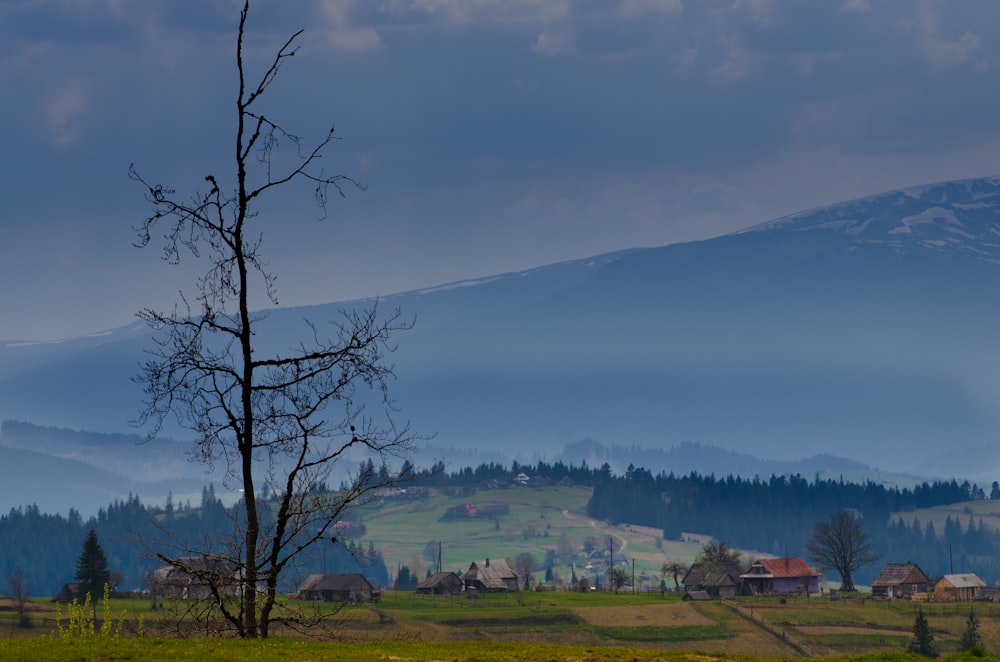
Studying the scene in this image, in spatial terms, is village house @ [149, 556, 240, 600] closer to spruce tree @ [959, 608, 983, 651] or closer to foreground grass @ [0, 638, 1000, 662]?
foreground grass @ [0, 638, 1000, 662]

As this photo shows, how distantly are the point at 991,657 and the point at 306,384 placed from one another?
1785 centimetres

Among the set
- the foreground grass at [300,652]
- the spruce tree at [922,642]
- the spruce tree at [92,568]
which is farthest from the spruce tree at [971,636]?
the foreground grass at [300,652]

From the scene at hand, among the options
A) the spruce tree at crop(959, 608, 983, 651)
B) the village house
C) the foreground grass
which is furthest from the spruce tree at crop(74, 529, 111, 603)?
the foreground grass

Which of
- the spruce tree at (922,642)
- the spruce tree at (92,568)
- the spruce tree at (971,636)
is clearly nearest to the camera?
the spruce tree at (922,642)

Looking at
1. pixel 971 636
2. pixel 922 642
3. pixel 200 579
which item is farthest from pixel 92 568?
pixel 200 579

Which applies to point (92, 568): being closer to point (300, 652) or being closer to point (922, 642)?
point (922, 642)

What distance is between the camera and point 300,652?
3206 cm

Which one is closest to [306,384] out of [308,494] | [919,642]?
[308,494]

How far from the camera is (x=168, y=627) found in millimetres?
34375

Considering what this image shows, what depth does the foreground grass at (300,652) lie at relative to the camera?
30.9 metres

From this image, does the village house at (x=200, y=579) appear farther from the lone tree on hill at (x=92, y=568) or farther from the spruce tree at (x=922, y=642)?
the lone tree on hill at (x=92, y=568)

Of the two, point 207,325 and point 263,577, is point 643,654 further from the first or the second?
point 207,325

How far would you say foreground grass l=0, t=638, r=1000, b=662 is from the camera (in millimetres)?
30938

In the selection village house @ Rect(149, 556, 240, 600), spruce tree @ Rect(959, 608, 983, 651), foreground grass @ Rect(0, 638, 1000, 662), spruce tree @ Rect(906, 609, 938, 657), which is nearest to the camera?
foreground grass @ Rect(0, 638, 1000, 662)
